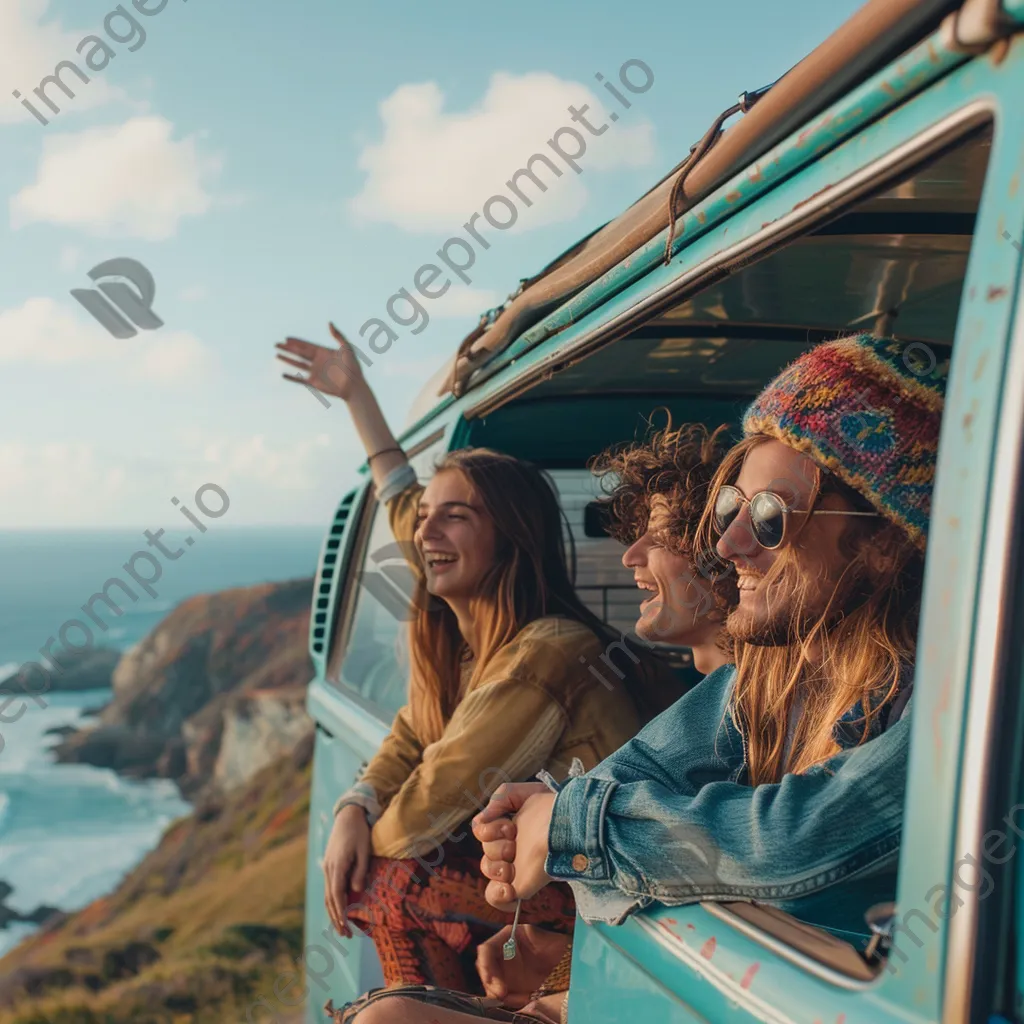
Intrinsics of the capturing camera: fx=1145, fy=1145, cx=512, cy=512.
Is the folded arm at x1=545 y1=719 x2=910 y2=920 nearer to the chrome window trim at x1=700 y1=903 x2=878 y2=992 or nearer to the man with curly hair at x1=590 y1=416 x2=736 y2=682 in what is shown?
the chrome window trim at x1=700 y1=903 x2=878 y2=992

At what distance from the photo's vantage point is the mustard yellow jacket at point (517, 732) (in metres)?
2.34

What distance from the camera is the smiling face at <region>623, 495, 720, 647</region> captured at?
6.79ft

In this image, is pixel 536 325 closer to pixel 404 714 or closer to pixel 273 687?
pixel 404 714

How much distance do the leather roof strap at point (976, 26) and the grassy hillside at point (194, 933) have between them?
19.3ft

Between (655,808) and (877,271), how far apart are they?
1068 millimetres

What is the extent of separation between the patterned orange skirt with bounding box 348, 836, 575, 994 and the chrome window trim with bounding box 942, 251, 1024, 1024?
159 centimetres

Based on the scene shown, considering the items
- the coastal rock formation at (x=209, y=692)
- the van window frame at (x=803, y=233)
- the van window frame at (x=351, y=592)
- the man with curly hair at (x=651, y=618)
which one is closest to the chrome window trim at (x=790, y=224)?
the van window frame at (x=803, y=233)

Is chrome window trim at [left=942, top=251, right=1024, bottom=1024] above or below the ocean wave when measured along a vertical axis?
below

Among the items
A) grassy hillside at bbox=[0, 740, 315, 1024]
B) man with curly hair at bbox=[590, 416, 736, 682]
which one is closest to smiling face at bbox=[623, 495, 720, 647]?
man with curly hair at bbox=[590, 416, 736, 682]

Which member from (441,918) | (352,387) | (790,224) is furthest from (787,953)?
(352,387)

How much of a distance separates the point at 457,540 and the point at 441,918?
86 cm

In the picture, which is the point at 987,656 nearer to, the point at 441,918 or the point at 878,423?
the point at 878,423

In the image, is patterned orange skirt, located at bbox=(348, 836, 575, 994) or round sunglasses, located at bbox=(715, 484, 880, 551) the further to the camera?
patterned orange skirt, located at bbox=(348, 836, 575, 994)

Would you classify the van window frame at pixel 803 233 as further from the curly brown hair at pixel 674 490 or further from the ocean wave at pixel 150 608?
the ocean wave at pixel 150 608
